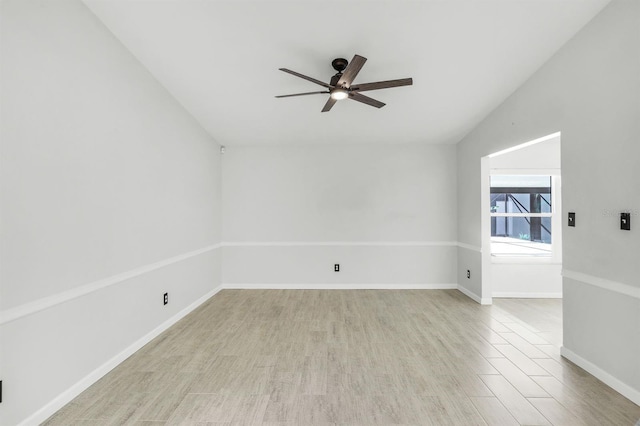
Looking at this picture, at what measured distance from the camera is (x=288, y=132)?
14.2 feet

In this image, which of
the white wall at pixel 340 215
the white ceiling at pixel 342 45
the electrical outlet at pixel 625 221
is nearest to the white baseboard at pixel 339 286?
the white wall at pixel 340 215

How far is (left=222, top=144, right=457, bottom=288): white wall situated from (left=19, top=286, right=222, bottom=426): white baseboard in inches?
72.0

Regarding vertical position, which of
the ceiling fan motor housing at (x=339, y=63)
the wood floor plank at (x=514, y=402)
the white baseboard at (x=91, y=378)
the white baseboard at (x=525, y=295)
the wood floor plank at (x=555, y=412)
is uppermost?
the ceiling fan motor housing at (x=339, y=63)

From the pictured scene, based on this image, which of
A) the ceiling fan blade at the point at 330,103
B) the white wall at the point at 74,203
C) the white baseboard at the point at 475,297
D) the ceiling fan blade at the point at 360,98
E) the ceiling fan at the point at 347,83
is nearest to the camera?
the white wall at the point at 74,203

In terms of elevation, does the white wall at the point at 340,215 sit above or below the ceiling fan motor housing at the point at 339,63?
below

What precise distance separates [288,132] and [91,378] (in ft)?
11.5

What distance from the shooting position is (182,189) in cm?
356

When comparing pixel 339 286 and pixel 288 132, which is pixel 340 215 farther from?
pixel 288 132

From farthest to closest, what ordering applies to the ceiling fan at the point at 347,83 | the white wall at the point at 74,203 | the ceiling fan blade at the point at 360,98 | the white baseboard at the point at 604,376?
the ceiling fan blade at the point at 360,98, the ceiling fan at the point at 347,83, the white baseboard at the point at 604,376, the white wall at the point at 74,203

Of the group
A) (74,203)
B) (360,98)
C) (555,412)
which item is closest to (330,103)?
(360,98)

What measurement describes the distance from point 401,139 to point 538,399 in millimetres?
3564

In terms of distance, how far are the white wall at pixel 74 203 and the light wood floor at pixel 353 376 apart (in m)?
0.31

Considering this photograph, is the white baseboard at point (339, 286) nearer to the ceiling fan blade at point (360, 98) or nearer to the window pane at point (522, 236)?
the window pane at point (522, 236)

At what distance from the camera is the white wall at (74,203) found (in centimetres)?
166
